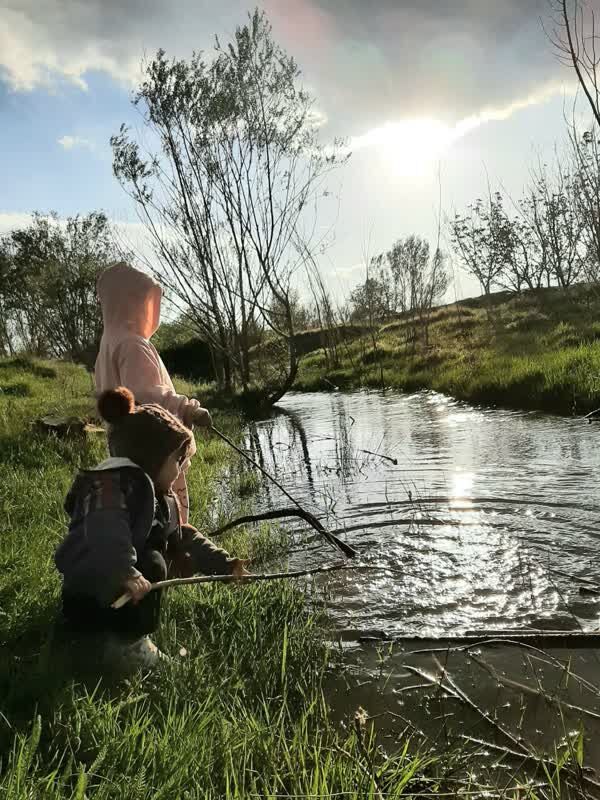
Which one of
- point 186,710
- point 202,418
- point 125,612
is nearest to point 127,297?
point 202,418

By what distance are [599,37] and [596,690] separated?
5830 mm

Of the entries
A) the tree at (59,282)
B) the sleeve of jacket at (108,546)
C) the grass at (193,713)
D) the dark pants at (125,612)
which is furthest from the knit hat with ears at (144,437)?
the tree at (59,282)

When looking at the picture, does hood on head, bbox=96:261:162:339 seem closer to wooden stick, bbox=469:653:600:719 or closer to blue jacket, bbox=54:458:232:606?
blue jacket, bbox=54:458:232:606

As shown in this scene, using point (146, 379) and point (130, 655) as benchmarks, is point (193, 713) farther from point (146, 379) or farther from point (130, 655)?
point (146, 379)

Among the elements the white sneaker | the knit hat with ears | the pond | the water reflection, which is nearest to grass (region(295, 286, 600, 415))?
the water reflection

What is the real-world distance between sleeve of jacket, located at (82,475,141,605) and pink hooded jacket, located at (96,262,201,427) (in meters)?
1.18

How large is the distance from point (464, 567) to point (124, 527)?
2.06 metres

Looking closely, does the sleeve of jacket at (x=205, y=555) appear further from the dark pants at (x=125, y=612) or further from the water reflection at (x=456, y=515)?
the water reflection at (x=456, y=515)

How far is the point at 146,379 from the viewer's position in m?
3.36

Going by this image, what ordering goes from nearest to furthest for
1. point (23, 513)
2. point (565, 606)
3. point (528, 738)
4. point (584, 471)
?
1. point (528, 738)
2. point (565, 606)
3. point (23, 513)
4. point (584, 471)

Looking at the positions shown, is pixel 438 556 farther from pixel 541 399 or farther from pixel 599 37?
pixel 541 399

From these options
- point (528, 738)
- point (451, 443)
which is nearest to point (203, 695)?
point (528, 738)

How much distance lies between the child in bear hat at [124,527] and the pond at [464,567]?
2.64 ft

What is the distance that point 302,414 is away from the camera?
508 inches
